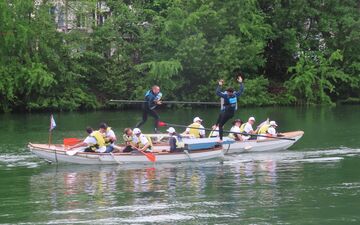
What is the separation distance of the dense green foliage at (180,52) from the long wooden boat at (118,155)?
2629 centimetres

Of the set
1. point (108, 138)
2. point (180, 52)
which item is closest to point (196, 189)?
point (108, 138)

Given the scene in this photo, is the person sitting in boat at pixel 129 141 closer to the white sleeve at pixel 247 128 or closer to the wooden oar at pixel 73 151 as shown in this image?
the wooden oar at pixel 73 151

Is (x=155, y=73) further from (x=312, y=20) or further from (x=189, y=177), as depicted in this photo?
(x=189, y=177)

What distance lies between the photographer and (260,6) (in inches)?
2452

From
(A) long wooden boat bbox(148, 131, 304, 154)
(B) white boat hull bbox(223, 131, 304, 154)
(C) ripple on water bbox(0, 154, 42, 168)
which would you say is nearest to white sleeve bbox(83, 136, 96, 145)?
(C) ripple on water bbox(0, 154, 42, 168)

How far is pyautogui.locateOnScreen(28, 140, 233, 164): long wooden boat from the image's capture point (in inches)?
953

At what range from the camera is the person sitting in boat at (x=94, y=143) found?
24.3 m

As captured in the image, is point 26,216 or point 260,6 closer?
point 26,216

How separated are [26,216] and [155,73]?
3755 centimetres

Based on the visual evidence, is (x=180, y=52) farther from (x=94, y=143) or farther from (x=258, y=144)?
(x=94, y=143)

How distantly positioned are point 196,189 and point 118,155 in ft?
16.6

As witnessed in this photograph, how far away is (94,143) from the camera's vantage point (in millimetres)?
24406

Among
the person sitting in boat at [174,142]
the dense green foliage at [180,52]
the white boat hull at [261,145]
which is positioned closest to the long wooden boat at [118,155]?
the person sitting in boat at [174,142]

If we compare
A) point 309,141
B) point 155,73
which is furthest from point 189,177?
point 155,73
